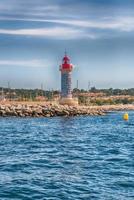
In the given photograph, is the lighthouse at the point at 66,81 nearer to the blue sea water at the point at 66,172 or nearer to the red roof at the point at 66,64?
the red roof at the point at 66,64

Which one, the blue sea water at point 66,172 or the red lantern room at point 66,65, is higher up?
the red lantern room at point 66,65

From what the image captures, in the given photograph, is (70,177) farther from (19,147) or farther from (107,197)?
(19,147)

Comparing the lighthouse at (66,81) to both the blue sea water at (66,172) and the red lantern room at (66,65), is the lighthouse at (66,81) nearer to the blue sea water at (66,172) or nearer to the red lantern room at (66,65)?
A: the red lantern room at (66,65)

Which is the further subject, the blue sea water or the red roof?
the red roof

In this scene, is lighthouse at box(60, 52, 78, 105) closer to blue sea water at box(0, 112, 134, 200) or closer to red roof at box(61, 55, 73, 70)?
red roof at box(61, 55, 73, 70)

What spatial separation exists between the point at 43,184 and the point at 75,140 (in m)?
17.5

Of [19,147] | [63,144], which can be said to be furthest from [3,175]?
[63,144]

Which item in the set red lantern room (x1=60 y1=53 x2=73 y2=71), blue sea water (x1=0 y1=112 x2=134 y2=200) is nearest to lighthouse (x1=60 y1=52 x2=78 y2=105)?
red lantern room (x1=60 y1=53 x2=73 y2=71)

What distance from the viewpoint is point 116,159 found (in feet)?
81.5

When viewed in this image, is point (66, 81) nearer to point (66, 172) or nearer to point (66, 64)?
point (66, 64)

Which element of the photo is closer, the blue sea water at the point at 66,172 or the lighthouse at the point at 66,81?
the blue sea water at the point at 66,172

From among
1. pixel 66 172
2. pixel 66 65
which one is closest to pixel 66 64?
pixel 66 65

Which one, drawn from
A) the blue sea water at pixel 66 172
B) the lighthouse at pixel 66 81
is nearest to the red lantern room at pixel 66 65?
the lighthouse at pixel 66 81

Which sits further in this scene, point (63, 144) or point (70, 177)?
point (63, 144)
